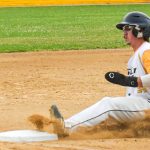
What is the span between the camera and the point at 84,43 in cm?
1680

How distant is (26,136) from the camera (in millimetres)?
6113

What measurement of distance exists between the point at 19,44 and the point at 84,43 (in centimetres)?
170

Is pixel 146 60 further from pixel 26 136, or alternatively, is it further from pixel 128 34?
pixel 26 136

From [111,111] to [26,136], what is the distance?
0.87 m

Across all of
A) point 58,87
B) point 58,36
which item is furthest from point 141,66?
point 58,36

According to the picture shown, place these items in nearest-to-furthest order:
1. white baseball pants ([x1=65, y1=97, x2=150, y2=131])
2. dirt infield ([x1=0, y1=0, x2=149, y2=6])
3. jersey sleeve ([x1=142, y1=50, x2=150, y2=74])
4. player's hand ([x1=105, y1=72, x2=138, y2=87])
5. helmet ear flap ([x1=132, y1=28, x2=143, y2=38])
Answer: player's hand ([x1=105, y1=72, x2=138, y2=87]) < jersey sleeve ([x1=142, y1=50, x2=150, y2=74]) < white baseball pants ([x1=65, y1=97, x2=150, y2=131]) < helmet ear flap ([x1=132, y1=28, x2=143, y2=38]) < dirt infield ([x1=0, y1=0, x2=149, y2=6])

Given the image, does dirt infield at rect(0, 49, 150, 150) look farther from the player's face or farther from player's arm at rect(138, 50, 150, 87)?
the player's face

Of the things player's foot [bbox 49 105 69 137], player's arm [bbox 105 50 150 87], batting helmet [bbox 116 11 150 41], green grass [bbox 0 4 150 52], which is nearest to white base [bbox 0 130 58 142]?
player's foot [bbox 49 105 69 137]

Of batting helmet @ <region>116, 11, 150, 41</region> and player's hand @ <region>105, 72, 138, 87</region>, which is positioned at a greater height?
batting helmet @ <region>116, 11, 150, 41</region>

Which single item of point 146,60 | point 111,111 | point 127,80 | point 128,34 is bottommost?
point 111,111

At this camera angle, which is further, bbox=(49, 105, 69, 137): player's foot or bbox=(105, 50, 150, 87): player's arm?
bbox=(49, 105, 69, 137): player's foot

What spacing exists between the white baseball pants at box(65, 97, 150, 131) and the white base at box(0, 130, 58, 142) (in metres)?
0.24

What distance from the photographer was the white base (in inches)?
239

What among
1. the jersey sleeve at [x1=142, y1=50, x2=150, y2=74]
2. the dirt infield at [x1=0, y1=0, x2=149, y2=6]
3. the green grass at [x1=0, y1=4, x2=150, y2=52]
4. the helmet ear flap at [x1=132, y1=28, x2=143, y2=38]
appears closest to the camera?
the jersey sleeve at [x1=142, y1=50, x2=150, y2=74]
